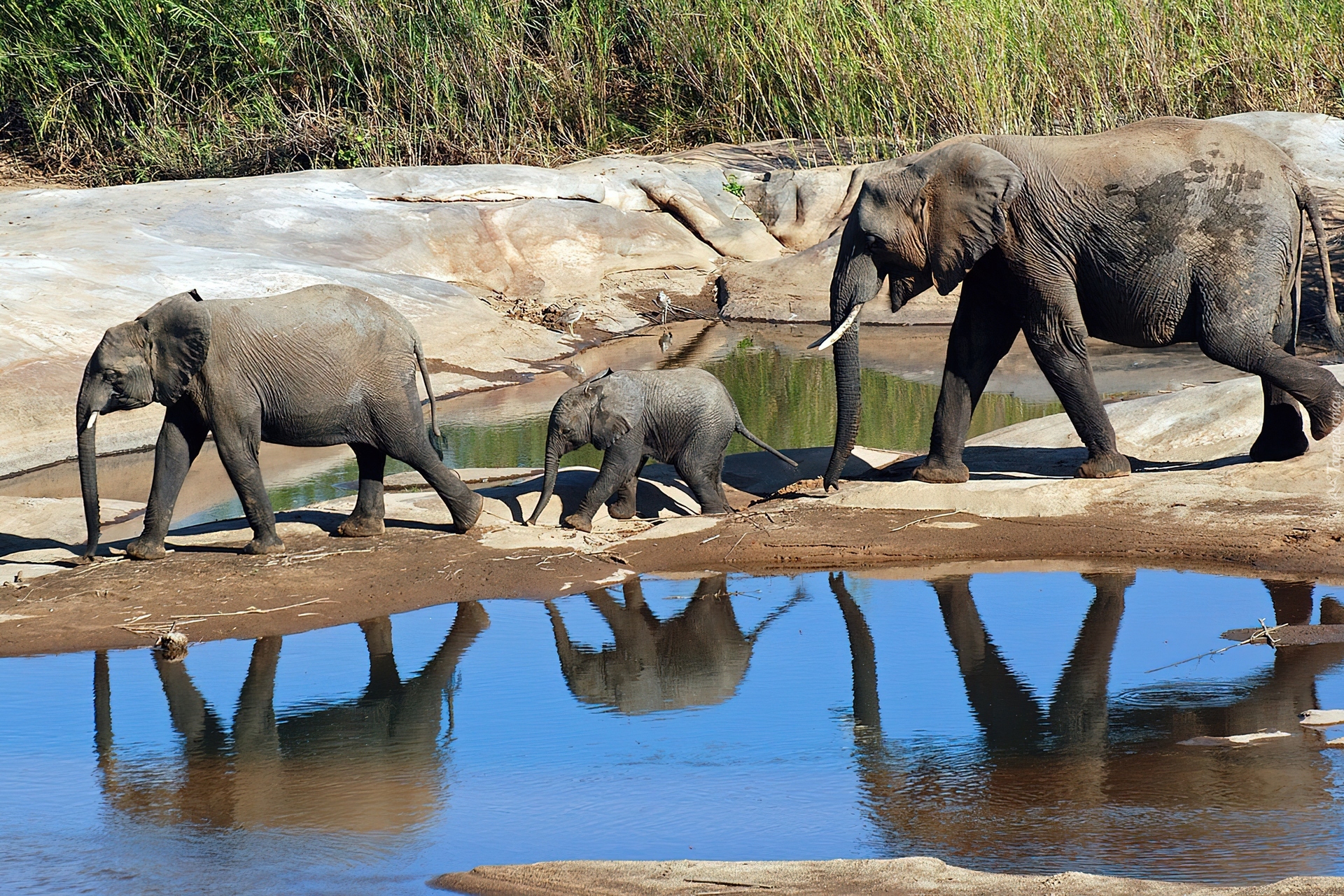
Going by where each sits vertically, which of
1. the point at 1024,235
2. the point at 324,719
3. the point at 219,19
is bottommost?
the point at 324,719

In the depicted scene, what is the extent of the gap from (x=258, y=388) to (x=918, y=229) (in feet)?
12.4

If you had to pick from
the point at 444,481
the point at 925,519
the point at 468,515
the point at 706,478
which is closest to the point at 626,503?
the point at 706,478

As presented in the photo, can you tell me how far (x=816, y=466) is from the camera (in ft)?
33.1

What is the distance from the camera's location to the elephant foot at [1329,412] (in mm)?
8039

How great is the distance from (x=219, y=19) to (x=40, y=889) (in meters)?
17.9

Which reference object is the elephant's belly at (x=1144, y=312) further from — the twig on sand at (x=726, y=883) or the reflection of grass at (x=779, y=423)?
the twig on sand at (x=726, y=883)

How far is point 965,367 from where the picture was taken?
906 cm

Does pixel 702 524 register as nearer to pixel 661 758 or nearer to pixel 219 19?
pixel 661 758

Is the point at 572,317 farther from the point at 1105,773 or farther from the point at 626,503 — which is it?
the point at 1105,773

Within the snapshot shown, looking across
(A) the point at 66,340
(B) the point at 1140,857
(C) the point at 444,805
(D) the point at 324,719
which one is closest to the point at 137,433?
(A) the point at 66,340

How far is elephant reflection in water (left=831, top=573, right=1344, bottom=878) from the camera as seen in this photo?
15.3 feet

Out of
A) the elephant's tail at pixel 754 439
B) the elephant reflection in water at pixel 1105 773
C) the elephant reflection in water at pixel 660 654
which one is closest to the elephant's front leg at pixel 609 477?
the elephant's tail at pixel 754 439

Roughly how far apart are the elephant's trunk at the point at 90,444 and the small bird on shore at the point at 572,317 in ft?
30.0

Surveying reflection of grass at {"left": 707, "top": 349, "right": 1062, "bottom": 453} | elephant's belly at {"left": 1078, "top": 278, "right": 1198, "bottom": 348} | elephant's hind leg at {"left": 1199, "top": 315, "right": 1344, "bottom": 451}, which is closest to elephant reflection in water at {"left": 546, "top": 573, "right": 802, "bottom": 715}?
elephant's belly at {"left": 1078, "top": 278, "right": 1198, "bottom": 348}
